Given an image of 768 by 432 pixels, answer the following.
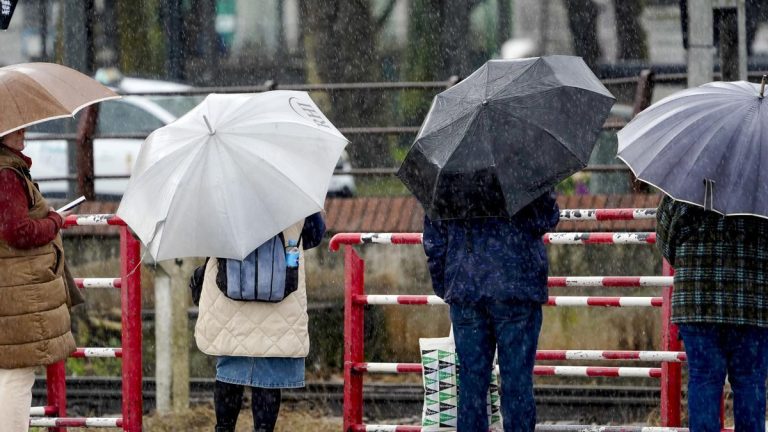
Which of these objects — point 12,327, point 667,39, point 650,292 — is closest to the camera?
point 12,327

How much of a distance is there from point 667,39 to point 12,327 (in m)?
13.2

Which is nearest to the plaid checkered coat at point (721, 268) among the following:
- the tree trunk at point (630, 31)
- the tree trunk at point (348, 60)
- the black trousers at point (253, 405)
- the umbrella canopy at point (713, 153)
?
the umbrella canopy at point (713, 153)

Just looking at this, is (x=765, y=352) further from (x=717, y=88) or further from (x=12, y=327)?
(x=12, y=327)

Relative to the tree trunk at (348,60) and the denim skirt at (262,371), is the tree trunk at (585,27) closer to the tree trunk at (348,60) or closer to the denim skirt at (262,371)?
the tree trunk at (348,60)

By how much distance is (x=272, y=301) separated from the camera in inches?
267

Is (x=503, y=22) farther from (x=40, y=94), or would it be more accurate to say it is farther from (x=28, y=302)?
(x=28, y=302)

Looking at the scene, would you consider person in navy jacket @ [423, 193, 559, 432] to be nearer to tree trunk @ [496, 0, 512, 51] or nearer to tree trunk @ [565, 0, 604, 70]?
tree trunk @ [496, 0, 512, 51]

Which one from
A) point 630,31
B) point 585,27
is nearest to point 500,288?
point 585,27

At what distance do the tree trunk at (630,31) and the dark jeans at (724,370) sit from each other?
11781 mm

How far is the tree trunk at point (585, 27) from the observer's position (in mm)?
17812

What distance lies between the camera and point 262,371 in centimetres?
689

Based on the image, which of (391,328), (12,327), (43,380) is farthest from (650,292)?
(12,327)

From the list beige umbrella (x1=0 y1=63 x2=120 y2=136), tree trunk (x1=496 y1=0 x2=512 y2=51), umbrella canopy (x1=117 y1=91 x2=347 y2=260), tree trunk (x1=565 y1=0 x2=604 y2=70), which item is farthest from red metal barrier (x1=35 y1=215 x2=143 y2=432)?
tree trunk (x1=565 y1=0 x2=604 y2=70)

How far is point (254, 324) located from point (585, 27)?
465 inches
